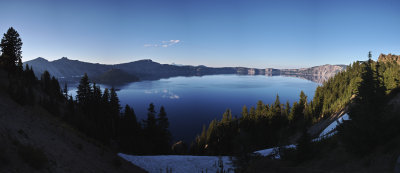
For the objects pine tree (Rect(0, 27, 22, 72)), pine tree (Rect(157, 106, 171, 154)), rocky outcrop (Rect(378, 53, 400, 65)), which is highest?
rocky outcrop (Rect(378, 53, 400, 65))

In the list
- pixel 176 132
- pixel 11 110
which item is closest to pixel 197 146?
pixel 176 132

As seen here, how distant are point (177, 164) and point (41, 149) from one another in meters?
16.6

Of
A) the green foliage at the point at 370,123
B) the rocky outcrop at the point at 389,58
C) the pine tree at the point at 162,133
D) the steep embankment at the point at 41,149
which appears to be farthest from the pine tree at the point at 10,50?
the rocky outcrop at the point at 389,58

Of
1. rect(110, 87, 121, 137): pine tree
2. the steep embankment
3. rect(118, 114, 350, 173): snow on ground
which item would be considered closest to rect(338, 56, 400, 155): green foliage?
rect(118, 114, 350, 173): snow on ground

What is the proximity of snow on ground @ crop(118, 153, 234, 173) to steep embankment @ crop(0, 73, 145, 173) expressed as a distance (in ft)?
8.81

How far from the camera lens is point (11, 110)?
1744 centimetres

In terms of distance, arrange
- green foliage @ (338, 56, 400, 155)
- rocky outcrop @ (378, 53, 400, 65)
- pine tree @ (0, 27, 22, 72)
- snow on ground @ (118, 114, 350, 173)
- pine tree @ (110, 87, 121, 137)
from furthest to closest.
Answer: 1. rocky outcrop @ (378, 53, 400, 65)
2. pine tree @ (110, 87, 121, 137)
3. pine tree @ (0, 27, 22, 72)
4. snow on ground @ (118, 114, 350, 173)
5. green foliage @ (338, 56, 400, 155)

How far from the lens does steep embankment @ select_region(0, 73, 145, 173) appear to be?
32.5 ft

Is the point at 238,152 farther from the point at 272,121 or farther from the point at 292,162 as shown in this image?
the point at 272,121

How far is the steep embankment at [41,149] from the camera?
32.5 feet

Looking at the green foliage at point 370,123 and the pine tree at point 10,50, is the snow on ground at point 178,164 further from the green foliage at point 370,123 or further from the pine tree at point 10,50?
the pine tree at point 10,50

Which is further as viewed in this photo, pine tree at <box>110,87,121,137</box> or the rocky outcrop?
the rocky outcrop

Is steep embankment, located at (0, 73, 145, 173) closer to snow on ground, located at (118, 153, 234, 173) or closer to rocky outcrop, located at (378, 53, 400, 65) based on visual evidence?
snow on ground, located at (118, 153, 234, 173)

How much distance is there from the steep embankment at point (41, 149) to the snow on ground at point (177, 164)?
269 centimetres
